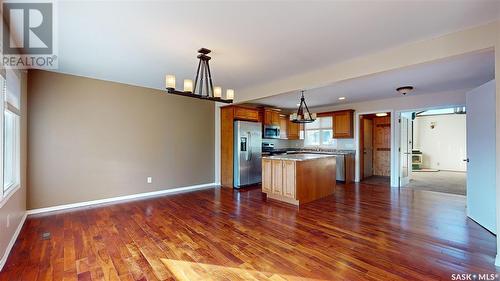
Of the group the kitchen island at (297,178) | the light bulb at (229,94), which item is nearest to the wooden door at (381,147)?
the kitchen island at (297,178)

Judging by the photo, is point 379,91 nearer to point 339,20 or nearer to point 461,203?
point 461,203

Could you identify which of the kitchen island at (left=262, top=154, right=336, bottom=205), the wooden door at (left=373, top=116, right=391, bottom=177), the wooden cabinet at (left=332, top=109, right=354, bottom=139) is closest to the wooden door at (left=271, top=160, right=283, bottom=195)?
the kitchen island at (left=262, top=154, right=336, bottom=205)

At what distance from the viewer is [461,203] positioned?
443cm

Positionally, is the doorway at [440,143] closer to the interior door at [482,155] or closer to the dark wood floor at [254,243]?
the interior door at [482,155]

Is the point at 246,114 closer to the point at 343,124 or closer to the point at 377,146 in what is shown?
the point at 343,124

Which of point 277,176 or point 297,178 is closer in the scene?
point 297,178

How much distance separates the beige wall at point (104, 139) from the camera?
391 centimetres

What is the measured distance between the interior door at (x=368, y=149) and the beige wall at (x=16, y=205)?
847 centimetres

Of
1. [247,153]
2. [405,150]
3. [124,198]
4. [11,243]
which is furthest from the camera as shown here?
[405,150]

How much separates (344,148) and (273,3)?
621cm

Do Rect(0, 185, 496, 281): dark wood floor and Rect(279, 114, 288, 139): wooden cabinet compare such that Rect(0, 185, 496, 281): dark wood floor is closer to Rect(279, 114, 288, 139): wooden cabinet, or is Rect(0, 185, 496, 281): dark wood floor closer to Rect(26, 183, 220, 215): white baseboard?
Rect(26, 183, 220, 215): white baseboard

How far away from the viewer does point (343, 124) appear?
7.02 meters

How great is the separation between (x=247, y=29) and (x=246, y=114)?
379 centimetres

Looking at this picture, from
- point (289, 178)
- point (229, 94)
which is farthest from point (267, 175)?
point (229, 94)
